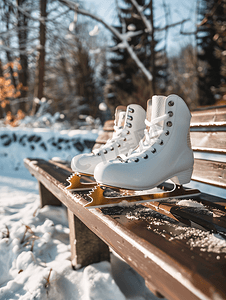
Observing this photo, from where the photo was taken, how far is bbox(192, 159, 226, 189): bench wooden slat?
1.00 metres

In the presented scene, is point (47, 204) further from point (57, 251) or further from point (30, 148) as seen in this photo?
Answer: point (30, 148)

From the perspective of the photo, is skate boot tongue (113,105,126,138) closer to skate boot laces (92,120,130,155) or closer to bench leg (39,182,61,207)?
skate boot laces (92,120,130,155)

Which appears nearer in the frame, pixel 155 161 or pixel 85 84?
pixel 155 161

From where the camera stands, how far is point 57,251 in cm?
123

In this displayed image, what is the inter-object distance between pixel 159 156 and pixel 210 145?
494mm

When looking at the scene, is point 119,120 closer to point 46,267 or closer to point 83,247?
point 83,247

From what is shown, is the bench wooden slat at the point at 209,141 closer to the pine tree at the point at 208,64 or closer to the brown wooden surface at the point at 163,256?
the brown wooden surface at the point at 163,256

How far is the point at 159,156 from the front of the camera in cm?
75

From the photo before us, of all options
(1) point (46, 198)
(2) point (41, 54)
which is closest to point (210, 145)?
(1) point (46, 198)

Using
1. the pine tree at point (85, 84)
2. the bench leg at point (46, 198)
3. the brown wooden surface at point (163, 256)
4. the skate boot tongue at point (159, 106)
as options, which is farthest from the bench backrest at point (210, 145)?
the pine tree at point (85, 84)

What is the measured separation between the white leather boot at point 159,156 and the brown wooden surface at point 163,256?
4.4 inches

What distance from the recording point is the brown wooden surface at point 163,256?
1.08 feet

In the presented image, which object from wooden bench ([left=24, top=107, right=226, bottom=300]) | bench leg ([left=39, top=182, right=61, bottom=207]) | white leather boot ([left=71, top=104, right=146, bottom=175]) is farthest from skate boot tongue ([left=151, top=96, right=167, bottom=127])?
bench leg ([left=39, top=182, right=61, bottom=207])

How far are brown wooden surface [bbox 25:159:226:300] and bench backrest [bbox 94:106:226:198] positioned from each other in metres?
0.57
